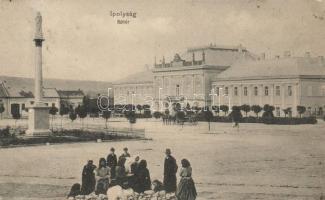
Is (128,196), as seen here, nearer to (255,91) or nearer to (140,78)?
(255,91)

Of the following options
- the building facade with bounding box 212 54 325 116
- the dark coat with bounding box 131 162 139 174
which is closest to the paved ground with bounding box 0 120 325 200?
the dark coat with bounding box 131 162 139 174

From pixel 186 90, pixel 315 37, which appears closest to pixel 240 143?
pixel 315 37

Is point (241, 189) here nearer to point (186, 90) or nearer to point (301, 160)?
point (301, 160)

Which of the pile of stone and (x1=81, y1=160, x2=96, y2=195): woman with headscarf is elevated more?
(x1=81, y1=160, x2=96, y2=195): woman with headscarf

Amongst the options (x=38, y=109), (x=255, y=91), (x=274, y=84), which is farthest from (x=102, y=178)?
(x=255, y=91)

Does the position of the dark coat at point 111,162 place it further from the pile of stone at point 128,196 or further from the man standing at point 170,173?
the man standing at point 170,173

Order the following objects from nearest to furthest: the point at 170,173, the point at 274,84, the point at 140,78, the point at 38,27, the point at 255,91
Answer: the point at 170,173
the point at 38,27
the point at 274,84
the point at 255,91
the point at 140,78

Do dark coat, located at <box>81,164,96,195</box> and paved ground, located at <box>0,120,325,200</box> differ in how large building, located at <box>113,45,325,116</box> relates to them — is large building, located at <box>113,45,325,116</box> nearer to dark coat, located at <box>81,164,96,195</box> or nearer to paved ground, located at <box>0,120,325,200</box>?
paved ground, located at <box>0,120,325,200</box>
